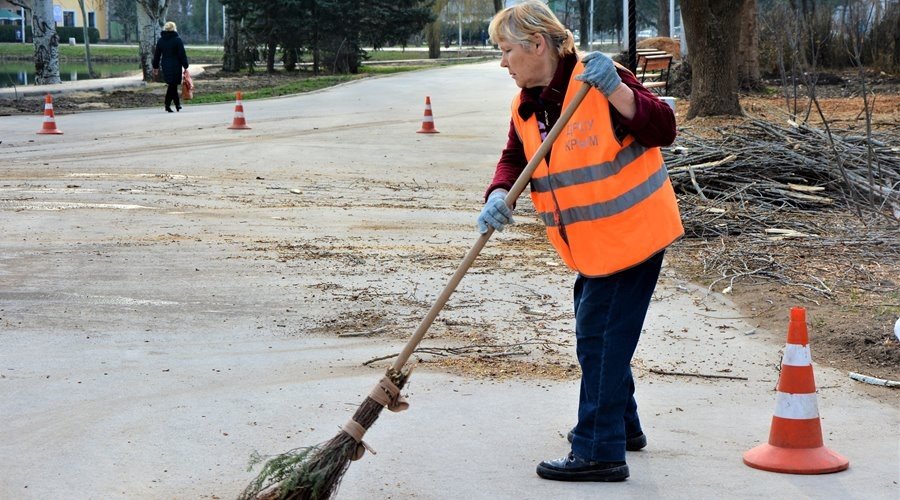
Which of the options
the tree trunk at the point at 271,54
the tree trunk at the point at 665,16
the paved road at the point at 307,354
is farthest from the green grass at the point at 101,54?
the paved road at the point at 307,354

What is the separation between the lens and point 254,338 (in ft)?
19.9

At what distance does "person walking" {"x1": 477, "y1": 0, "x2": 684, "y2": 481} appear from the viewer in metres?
3.80

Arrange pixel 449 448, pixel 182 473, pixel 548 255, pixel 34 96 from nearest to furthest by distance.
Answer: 1. pixel 182 473
2. pixel 449 448
3. pixel 548 255
4. pixel 34 96

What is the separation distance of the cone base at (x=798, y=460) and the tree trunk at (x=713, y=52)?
43.8ft

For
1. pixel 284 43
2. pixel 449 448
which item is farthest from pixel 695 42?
pixel 284 43

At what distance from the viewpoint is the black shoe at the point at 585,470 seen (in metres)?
4.02

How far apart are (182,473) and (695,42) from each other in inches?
569

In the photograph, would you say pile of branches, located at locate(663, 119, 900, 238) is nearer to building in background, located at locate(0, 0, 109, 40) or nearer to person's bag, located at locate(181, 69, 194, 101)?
person's bag, located at locate(181, 69, 194, 101)

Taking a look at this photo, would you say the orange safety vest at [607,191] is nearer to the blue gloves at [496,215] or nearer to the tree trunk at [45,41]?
the blue gloves at [496,215]

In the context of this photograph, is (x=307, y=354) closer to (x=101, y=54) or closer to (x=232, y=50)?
(x=232, y=50)

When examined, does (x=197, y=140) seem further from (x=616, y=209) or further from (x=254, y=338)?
(x=616, y=209)

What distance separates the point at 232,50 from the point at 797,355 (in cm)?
3468

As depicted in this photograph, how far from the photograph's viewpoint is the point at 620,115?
3785 millimetres

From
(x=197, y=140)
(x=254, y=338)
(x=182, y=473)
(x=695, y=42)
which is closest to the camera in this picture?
(x=182, y=473)
